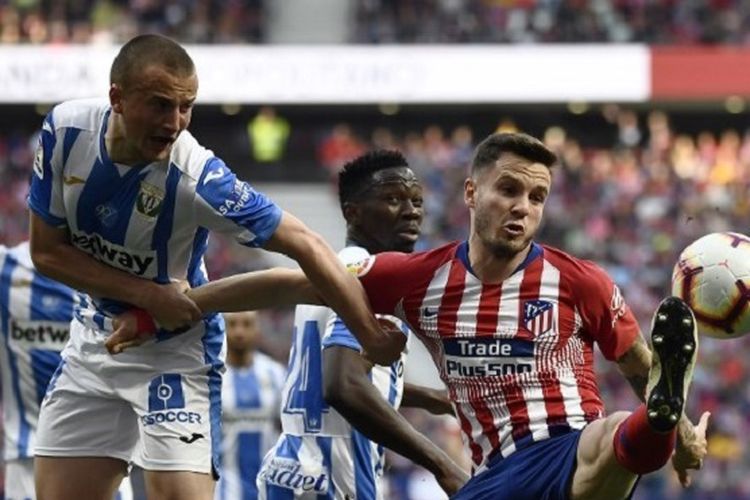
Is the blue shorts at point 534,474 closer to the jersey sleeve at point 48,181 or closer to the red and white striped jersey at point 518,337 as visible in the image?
the red and white striped jersey at point 518,337

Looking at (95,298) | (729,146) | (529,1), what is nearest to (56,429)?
(95,298)

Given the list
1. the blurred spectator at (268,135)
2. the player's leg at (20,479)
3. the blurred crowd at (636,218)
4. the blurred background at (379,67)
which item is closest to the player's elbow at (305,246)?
the player's leg at (20,479)

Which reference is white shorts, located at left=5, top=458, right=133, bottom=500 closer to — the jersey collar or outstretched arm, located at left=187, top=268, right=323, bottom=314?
outstretched arm, located at left=187, top=268, right=323, bottom=314

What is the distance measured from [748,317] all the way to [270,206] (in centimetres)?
175

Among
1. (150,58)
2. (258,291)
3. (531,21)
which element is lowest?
(258,291)

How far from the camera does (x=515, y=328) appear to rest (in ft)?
19.8

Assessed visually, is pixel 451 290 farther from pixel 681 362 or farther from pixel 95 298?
pixel 95 298

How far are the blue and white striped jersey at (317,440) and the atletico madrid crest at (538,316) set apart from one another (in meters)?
1.10

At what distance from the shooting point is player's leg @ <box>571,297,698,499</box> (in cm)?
535

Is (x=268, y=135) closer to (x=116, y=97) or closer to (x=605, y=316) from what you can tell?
(x=116, y=97)

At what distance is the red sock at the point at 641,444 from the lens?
211 inches

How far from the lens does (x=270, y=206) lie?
628 centimetres

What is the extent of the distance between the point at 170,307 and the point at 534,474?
1.52 m

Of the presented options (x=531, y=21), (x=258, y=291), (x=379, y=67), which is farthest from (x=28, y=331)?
(x=531, y=21)
